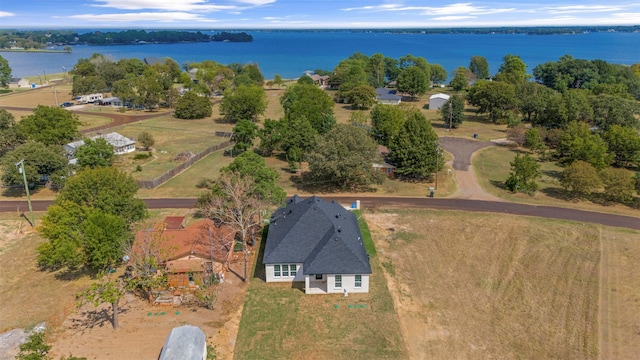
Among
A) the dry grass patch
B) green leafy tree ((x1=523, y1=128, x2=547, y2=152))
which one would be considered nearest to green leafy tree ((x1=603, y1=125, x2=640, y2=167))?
green leafy tree ((x1=523, y1=128, x2=547, y2=152))

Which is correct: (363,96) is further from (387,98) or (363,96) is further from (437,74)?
(437,74)

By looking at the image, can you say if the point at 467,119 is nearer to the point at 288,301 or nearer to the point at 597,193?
the point at 597,193

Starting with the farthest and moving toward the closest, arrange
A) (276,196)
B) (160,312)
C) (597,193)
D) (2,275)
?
(597,193) < (276,196) < (2,275) < (160,312)

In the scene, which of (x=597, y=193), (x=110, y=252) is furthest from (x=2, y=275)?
(x=597, y=193)

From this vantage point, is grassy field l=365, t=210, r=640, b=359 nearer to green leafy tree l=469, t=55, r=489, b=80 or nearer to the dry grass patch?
the dry grass patch

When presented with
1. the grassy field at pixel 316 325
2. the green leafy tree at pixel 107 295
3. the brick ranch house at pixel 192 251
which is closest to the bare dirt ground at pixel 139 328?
the green leafy tree at pixel 107 295

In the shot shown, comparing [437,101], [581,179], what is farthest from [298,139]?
[437,101]

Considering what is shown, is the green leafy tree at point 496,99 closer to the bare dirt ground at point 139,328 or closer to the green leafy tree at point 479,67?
the green leafy tree at point 479,67
